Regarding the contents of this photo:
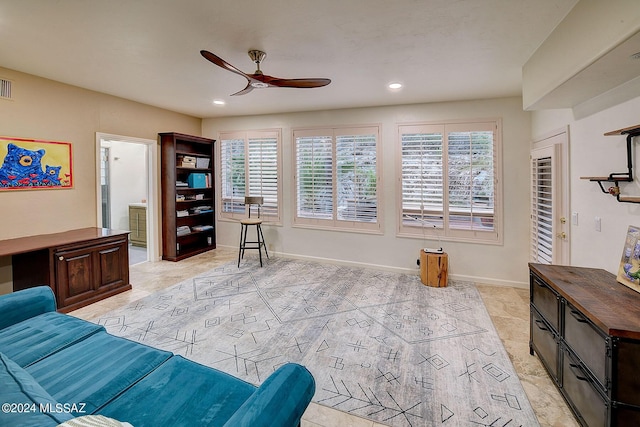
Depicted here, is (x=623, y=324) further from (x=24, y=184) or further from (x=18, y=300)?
(x=24, y=184)

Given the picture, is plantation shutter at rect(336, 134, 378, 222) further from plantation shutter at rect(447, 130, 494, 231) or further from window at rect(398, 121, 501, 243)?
plantation shutter at rect(447, 130, 494, 231)

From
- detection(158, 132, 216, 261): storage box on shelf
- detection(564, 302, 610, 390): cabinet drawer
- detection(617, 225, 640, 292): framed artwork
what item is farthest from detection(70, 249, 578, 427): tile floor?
detection(617, 225, 640, 292): framed artwork

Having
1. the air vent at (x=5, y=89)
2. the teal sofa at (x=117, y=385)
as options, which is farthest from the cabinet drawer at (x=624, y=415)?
the air vent at (x=5, y=89)

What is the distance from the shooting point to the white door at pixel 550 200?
3.06m

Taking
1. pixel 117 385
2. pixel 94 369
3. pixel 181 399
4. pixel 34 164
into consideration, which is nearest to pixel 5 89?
pixel 34 164

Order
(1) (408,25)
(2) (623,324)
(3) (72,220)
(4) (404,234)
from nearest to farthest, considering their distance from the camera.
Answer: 1. (2) (623,324)
2. (1) (408,25)
3. (3) (72,220)
4. (4) (404,234)

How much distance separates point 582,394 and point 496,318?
5.20 ft

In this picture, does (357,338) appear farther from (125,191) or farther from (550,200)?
(125,191)

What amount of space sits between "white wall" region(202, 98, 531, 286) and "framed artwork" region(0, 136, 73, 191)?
2713mm

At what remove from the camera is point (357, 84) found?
379 centimetres

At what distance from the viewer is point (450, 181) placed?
174 inches

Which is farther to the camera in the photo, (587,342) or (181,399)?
(587,342)

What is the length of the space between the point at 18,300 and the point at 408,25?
3.51 metres

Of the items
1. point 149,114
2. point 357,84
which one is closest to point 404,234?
point 357,84
